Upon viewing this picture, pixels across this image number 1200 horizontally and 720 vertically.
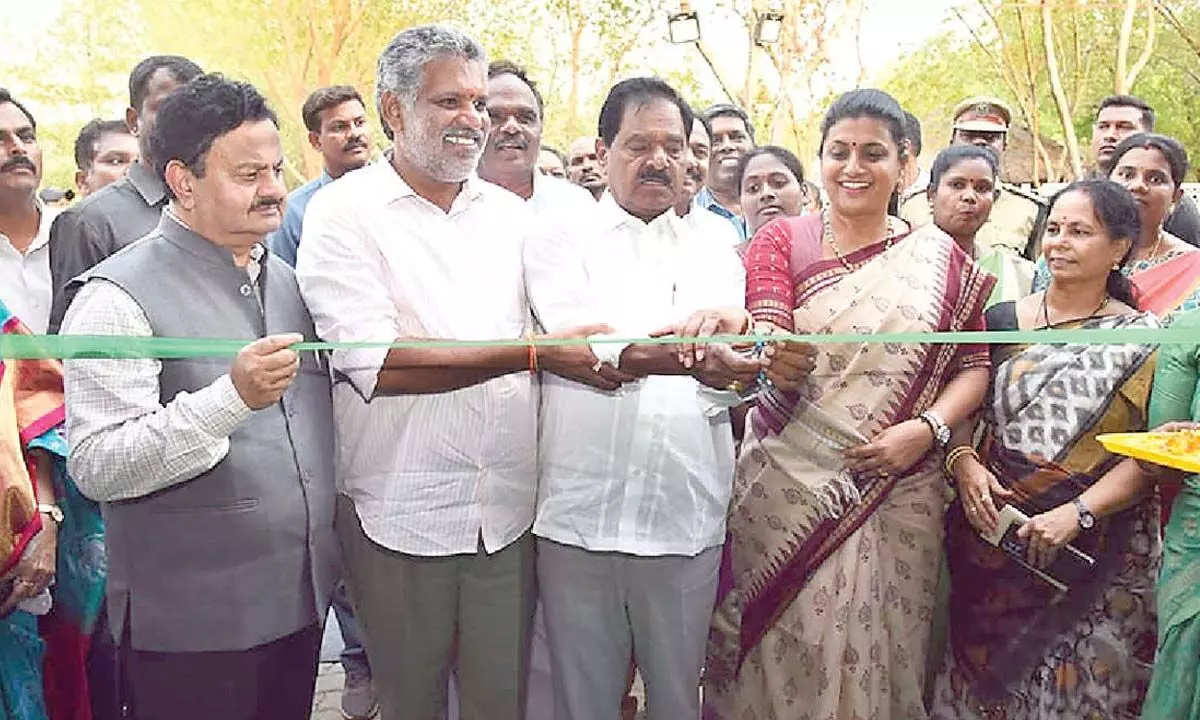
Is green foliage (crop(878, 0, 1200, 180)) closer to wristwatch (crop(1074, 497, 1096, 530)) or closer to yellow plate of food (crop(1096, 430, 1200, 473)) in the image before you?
wristwatch (crop(1074, 497, 1096, 530))

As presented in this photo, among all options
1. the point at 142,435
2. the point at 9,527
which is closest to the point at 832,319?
the point at 142,435

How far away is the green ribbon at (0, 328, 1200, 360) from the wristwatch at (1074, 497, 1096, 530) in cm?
46

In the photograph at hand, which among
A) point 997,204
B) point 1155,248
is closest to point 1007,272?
point 1155,248

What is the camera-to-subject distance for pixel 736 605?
2973 millimetres

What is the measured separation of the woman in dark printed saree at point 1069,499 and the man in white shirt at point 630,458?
0.74m

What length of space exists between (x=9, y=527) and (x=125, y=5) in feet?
36.0

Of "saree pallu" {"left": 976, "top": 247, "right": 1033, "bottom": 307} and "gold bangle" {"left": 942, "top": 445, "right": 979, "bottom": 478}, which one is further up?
"saree pallu" {"left": 976, "top": 247, "right": 1033, "bottom": 307}

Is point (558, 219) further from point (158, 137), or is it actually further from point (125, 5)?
point (125, 5)

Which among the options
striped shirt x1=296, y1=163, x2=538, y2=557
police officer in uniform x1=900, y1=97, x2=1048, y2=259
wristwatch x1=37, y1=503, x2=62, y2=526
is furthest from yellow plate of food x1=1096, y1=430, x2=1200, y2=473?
wristwatch x1=37, y1=503, x2=62, y2=526

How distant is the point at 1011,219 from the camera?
4.95 metres

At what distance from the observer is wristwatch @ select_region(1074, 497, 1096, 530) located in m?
2.76

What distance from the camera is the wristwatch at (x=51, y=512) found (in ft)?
8.11

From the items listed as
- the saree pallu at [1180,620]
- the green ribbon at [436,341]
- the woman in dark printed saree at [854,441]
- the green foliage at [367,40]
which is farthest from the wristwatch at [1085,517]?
the green foliage at [367,40]

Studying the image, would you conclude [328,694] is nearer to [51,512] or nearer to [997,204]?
[51,512]
